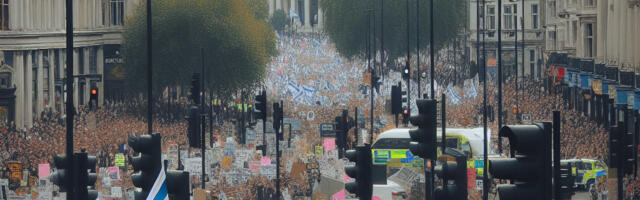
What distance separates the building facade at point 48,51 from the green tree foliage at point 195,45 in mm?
2874

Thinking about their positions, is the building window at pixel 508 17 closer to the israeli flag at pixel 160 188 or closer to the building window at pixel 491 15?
the building window at pixel 491 15

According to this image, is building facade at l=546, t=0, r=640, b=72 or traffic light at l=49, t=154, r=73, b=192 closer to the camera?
traffic light at l=49, t=154, r=73, b=192

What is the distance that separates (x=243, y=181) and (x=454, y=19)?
7419 cm

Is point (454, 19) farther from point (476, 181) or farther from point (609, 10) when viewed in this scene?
point (476, 181)

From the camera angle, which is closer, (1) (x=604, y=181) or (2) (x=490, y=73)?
(1) (x=604, y=181)

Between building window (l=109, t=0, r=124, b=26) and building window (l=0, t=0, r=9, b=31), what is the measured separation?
16365mm

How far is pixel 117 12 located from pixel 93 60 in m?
4.81

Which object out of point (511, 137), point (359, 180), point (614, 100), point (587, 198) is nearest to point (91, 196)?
point (359, 180)

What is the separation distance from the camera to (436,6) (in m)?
112

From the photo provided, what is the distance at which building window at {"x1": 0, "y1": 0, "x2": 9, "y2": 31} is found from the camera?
77.3 m

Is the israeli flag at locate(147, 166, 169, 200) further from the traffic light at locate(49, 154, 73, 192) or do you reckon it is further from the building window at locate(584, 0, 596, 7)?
the building window at locate(584, 0, 596, 7)

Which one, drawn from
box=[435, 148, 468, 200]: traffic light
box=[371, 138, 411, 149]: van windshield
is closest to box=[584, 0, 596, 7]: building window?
box=[371, 138, 411, 149]: van windshield

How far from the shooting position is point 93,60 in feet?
300

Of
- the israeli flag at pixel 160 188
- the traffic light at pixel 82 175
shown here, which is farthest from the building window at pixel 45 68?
the traffic light at pixel 82 175
